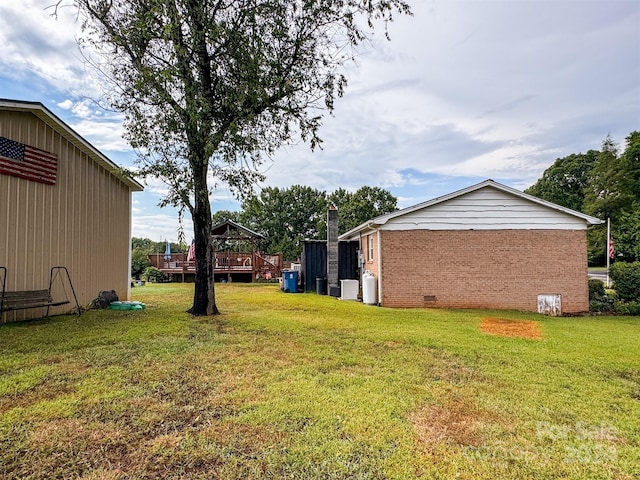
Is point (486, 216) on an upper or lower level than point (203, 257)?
upper

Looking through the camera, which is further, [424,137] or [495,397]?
[424,137]

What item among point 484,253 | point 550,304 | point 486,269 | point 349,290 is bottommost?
point 550,304

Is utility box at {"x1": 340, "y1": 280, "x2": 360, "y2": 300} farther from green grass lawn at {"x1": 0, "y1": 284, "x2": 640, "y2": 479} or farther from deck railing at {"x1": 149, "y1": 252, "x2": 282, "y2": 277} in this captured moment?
deck railing at {"x1": 149, "y1": 252, "x2": 282, "y2": 277}

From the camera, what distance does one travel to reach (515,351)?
243 inches

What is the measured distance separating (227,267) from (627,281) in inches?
776

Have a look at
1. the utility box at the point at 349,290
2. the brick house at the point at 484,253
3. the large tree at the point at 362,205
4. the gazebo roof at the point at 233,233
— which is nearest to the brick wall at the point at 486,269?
the brick house at the point at 484,253

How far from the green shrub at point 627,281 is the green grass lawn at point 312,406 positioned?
305 inches

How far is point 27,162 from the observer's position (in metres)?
8.03

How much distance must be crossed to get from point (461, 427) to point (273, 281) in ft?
70.3

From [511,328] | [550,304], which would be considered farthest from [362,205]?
[511,328]

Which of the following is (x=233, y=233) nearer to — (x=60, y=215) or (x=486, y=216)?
(x=60, y=215)

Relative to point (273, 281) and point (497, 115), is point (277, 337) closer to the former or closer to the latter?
point (497, 115)

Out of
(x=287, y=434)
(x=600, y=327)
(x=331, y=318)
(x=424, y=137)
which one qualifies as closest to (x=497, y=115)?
(x=424, y=137)

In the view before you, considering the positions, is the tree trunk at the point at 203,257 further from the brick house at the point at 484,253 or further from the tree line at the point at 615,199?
the tree line at the point at 615,199
